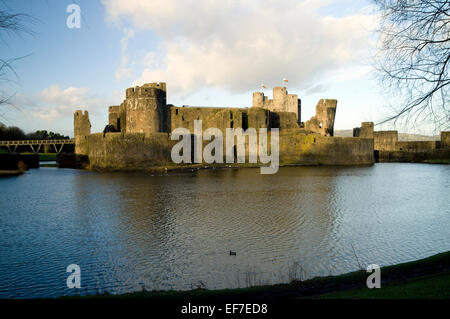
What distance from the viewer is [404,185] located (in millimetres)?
20672

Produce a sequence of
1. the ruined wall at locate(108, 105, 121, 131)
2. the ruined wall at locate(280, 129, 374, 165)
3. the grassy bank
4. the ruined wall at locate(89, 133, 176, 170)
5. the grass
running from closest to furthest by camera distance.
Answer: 1. the grass
2. the grassy bank
3. the ruined wall at locate(89, 133, 176, 170)
4. the ruined wall at locate(108, 105, 121, 131)
5. the ruined wall at locate(280, 129, 374, 165)

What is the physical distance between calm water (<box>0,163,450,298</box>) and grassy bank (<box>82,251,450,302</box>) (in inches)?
31.5

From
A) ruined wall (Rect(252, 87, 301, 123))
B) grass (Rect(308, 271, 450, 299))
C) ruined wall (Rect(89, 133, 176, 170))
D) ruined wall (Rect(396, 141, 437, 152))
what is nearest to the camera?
grass (Rect(308, 271, 450, 299))

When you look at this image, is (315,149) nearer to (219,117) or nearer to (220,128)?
(220,128)

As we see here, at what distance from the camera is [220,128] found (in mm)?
33781

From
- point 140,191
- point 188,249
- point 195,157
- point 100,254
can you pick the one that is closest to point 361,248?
point 188,249

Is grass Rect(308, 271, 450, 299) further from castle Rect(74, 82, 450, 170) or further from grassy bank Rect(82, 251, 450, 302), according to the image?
castle Rect(74, 82, 450, 170)

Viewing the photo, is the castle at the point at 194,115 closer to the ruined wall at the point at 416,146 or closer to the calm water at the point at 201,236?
the ruined wall at the point at 416,146

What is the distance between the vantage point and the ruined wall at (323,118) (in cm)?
4056

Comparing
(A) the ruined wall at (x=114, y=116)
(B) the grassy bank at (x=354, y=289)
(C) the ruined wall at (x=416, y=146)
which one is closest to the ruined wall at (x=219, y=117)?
(A) the ruined wall at (x=114, y=116)

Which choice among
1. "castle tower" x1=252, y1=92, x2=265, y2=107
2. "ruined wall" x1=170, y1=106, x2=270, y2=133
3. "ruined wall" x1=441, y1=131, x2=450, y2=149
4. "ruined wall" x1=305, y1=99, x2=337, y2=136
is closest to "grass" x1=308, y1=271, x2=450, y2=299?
"ruined wall" x1=170, y1=106, x2=270, y2=133

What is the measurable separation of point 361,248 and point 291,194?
8.08m

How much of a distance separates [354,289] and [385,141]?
4771 centimetres

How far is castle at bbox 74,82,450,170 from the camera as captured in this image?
2809 cm
